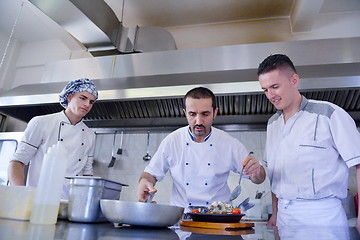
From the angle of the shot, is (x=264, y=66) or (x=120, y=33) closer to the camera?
(x=264, y=66)

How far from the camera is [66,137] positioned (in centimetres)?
190

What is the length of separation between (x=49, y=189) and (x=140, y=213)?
27 cm

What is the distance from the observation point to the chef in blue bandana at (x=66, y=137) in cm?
168

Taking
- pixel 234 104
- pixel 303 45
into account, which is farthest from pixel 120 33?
pixel 303 45

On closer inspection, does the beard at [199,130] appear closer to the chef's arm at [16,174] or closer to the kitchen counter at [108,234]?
the kitchen counter at [108,234]

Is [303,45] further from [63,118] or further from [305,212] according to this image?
[63,118]

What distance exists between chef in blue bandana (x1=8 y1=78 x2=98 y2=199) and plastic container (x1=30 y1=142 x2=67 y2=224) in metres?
0.95

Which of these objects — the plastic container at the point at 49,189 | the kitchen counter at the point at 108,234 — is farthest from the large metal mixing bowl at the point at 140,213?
the plastic container at the point at 49,189

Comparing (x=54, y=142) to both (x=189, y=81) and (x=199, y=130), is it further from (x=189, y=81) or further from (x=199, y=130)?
(x=189, y=81)

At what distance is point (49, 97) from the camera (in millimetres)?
2500

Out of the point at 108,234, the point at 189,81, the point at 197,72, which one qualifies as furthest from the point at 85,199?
the point at 197,72

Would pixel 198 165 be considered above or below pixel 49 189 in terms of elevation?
above

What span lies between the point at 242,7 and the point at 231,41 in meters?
0.40

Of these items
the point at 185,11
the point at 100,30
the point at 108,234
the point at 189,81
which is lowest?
the point at 108,234
